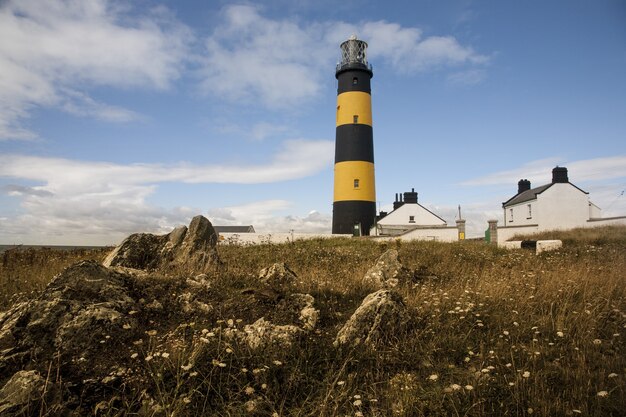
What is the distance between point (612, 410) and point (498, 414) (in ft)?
3.68

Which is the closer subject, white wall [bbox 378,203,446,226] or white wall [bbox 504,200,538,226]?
white wall [bbox 504,200,538,226]

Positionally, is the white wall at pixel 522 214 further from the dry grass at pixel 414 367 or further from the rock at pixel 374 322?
the rock at pixel 374 322

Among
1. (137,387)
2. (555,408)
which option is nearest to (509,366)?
(555,408)

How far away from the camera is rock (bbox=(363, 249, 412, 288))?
7.88 meters

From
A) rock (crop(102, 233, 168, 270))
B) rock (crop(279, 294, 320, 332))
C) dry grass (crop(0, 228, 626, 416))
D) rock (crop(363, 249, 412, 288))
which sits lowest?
dry grass (crop(0, 228, 626, 416))

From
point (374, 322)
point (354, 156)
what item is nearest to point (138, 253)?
point (374, 322)

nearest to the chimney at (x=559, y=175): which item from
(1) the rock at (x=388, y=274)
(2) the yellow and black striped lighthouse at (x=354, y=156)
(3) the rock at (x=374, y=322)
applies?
(2) the yellow and black striped lighthouse at (x=354, y=156)

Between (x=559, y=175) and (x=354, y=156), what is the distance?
21068 mm

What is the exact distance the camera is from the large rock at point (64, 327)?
4219 millimetres

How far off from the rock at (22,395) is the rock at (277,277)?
370 cm

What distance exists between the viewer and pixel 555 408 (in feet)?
11.8

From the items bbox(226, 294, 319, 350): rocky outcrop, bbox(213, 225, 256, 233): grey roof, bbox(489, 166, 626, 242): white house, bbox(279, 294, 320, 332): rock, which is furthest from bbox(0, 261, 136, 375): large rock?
bbox(213, 225, 256, 233): grey roof

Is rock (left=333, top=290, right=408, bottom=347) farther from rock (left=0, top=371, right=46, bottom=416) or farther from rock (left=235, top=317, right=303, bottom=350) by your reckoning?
rock (left=0, top=371, right=46, bottom=416)

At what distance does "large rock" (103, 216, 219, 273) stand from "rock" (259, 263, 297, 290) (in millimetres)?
1562
